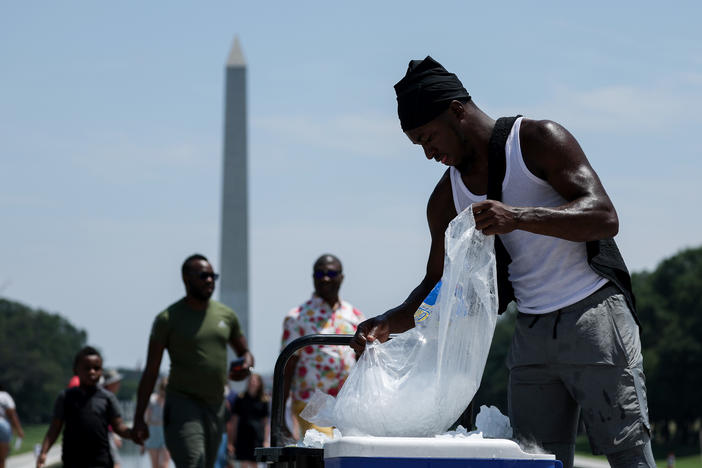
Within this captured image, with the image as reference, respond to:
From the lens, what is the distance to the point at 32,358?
90688 millimetres

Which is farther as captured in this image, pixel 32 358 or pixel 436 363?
pixel 32 358

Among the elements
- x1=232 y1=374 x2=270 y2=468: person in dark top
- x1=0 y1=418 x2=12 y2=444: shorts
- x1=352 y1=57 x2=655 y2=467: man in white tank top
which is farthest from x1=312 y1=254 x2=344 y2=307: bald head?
x1=0 y1=418 x2=12 y2=444: shorts

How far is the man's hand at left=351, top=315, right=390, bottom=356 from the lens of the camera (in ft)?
12.2

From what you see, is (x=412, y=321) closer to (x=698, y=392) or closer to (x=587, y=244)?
(x=587, y=244)

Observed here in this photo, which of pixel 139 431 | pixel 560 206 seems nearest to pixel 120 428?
pixel 139 431

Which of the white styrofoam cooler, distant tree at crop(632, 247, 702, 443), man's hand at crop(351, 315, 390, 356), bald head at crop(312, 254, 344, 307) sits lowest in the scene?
the white styrofoam cooler

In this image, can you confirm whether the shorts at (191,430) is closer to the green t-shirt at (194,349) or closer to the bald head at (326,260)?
the green t-shirt at (194,349)

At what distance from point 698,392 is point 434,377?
48.2 metres

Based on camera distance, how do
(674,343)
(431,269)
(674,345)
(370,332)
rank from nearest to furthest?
(370,332)
(431,269)
(674,345)
(674,343)

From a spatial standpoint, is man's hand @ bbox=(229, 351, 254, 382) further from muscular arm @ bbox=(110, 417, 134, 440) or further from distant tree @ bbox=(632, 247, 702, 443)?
distant tree @ bbox=(632, 247, 702, 443)

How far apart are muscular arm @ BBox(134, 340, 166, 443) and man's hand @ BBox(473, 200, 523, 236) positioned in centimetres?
456

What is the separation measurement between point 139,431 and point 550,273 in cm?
450

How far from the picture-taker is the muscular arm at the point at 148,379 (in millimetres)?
7578

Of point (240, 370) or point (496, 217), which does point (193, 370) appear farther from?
point (496, 217)
